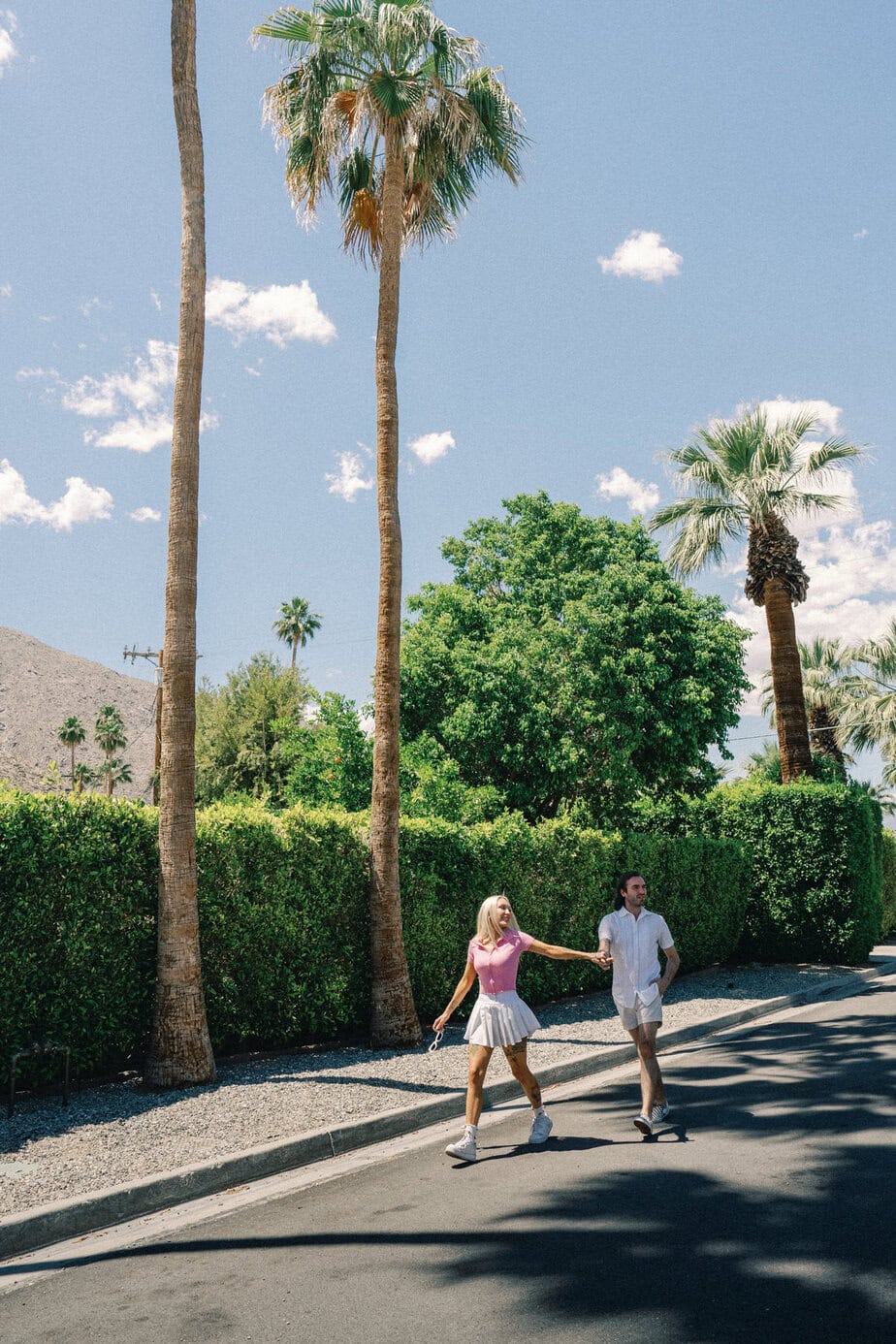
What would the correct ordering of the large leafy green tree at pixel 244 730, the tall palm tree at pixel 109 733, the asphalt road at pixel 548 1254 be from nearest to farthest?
the asphalt road at pixel 548 1254, the large leafy green tree at pixel 244 730, the tall palm tree at pixel 109 733

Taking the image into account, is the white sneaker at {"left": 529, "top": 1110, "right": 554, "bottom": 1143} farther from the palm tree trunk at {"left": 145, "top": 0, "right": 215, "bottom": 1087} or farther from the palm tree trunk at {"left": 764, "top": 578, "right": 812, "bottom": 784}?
the palm tree trunk at {"left": 764, "top": 578, "right": 812, "bottom": 784}

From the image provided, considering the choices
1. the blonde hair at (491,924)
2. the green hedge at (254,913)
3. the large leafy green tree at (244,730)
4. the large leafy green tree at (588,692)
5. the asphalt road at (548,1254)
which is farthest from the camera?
the large leafy green tree at (244,730)

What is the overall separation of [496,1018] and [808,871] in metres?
15.4

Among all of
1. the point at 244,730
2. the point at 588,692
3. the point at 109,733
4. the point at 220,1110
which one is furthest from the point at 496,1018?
the point at 109,733

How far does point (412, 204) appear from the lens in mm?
13500

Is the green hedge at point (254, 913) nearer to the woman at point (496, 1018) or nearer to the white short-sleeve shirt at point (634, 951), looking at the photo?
the woman at point (496, 1018)

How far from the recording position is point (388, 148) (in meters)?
12.4

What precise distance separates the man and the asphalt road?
36 centimetres

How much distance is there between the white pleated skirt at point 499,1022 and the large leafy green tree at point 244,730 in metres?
33.6

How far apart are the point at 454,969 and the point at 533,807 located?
9651mm

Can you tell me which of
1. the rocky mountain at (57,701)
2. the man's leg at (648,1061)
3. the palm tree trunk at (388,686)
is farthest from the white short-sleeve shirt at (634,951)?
the rocky mountain at (57,701)

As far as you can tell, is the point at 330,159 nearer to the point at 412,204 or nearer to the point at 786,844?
the point at 412,204

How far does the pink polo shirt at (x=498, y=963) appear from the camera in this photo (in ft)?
23.0

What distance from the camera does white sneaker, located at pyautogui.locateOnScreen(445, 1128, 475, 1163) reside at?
678 cm
